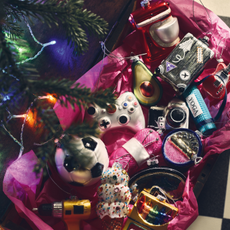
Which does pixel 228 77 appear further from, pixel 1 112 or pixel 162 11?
pixel 1 112

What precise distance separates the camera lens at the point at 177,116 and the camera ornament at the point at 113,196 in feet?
0.98

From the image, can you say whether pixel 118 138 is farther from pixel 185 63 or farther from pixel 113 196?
pixel 185 63

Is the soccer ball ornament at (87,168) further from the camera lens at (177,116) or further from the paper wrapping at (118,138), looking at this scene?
the camera lens at (177,116)

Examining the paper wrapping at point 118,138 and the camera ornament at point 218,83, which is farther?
the camera ornament at point 218,83

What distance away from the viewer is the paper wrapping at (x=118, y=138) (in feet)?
2.80

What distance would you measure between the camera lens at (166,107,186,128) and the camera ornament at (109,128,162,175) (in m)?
0.09

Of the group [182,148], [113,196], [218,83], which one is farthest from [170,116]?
[113,196]

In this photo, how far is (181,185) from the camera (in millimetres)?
934

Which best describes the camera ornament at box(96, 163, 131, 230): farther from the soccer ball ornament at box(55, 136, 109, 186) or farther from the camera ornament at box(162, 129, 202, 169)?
the camera ornament at box(162, 129, 202, 169)

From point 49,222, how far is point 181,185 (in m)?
0.55

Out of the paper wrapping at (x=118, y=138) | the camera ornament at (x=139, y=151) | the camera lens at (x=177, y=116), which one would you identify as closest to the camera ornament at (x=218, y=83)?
the paper wrapping at (x=118, y=138)

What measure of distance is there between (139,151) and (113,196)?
0.21 metres

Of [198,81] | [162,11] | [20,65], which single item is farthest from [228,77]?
[20,65]

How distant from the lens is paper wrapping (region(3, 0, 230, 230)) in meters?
0.85
